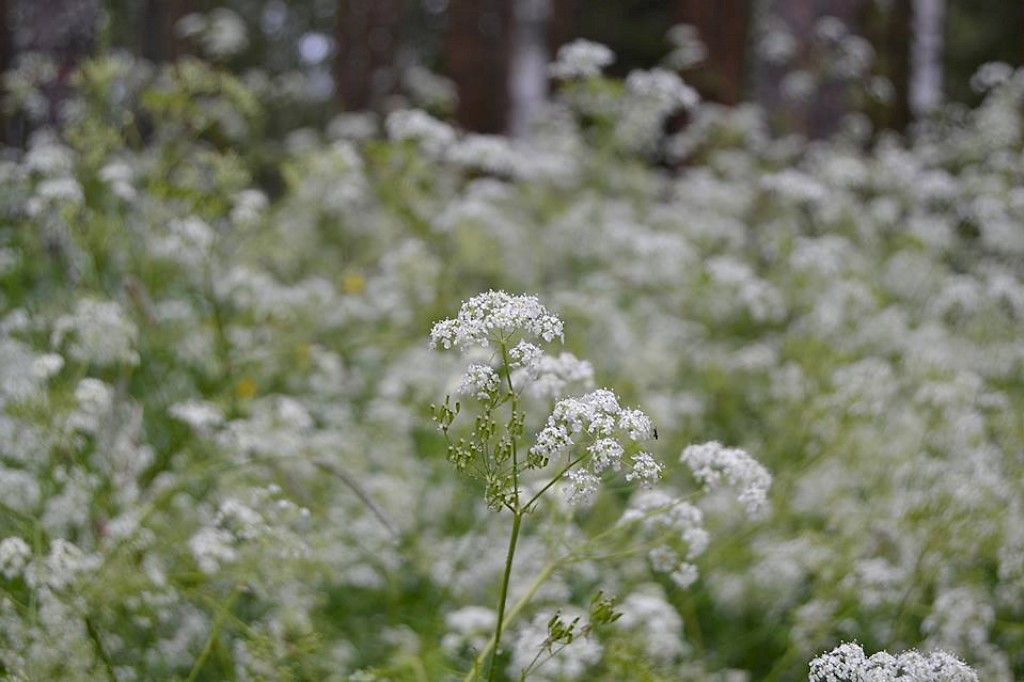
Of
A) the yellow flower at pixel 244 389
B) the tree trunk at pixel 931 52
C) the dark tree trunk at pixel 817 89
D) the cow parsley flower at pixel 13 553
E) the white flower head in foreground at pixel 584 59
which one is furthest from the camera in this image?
the tree trunk at pixel 931 52

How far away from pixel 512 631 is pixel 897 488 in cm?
187

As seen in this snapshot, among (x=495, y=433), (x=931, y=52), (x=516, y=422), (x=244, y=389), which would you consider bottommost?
(x=516, y=422)

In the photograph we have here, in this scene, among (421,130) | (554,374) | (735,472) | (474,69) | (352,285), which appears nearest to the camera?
(735,472)

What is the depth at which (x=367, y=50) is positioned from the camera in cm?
1111

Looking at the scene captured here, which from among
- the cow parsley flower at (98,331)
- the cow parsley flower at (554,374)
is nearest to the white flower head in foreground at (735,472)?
the cow parsley flower at (554,374)

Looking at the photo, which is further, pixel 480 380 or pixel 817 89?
pixel 817 89

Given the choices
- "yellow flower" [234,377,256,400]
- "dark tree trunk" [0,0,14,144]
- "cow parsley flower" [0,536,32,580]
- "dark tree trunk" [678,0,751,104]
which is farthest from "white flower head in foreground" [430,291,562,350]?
"dark tree trunk" [678,0,751,104]

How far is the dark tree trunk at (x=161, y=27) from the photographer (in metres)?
10.5

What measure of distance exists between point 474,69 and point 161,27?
17.9 feet

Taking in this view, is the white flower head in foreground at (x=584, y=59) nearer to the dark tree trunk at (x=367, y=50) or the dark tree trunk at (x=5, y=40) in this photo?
the dark tree trunk at (x=5, y=40)

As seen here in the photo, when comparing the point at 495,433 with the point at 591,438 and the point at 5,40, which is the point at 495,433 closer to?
the point at 591,438

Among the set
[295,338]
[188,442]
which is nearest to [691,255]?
[295,338]

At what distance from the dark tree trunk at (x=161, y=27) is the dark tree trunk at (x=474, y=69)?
2.81 meters

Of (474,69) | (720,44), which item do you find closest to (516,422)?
(720,44)
